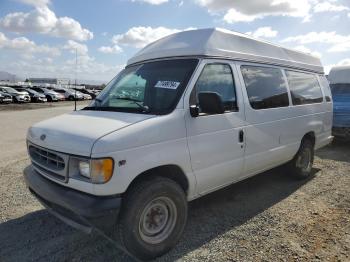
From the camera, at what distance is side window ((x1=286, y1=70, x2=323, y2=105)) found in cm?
561

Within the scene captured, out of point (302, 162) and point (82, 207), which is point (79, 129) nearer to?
point (82, 207)

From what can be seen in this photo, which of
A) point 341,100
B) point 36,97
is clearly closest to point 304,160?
point 341,100

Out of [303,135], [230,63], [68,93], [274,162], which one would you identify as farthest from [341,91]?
[68,93]

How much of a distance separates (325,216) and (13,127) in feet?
43.7

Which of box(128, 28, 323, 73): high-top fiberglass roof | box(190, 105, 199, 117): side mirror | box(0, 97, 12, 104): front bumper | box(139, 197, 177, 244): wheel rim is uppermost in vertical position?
box(128, 28, 323, 73): high-top fiberglass roof

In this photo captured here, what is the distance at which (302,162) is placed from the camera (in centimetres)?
622

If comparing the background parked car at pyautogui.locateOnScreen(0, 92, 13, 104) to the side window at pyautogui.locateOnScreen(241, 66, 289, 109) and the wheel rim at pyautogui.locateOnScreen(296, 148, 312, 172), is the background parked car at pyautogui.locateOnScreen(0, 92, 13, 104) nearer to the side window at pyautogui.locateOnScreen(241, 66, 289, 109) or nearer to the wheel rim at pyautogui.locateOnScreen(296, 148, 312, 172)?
the wheel rim at pyautogui.locateOnScreen(296, 148, 312, 172)

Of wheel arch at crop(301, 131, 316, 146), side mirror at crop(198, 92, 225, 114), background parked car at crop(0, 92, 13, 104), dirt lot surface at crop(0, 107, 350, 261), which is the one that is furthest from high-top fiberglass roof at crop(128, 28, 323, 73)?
background parked car at crop(0, 92, 13, 104)

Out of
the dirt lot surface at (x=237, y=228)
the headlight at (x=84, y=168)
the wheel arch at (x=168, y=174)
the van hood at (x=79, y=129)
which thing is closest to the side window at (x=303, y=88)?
the dirt lot surface at (x=237, y=228)

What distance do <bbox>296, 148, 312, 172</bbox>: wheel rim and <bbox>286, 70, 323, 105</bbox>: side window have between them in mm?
958

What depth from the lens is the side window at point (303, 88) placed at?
561 centimetres

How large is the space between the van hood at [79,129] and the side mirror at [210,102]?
2.16 ft

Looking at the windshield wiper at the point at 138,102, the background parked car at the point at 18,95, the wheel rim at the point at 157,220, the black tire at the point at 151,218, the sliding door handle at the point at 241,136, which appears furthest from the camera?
the background parked car at the point at 18,95

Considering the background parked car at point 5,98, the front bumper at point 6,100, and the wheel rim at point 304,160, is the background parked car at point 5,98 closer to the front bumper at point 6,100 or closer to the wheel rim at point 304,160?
the front bumper at point 6,100
